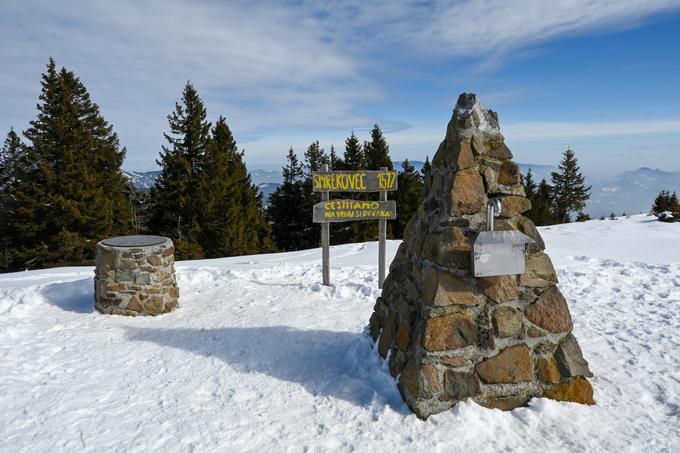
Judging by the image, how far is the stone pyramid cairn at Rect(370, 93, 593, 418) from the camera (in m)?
3.65

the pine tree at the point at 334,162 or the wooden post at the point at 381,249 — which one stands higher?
the pine tree at the point at 334,162

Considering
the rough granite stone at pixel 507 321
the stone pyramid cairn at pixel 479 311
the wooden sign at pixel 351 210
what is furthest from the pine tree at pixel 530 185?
the rough granite stone at pixel 507 321

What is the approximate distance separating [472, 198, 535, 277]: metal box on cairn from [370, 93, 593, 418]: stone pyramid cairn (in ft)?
0.38

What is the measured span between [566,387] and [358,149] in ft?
104

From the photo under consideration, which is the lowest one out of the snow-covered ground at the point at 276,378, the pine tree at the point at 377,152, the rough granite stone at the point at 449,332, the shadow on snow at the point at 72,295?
the snow-covered ground at the point at 276,378

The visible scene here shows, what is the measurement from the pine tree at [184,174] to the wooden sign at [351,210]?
65.6ft

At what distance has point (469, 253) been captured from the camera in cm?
369

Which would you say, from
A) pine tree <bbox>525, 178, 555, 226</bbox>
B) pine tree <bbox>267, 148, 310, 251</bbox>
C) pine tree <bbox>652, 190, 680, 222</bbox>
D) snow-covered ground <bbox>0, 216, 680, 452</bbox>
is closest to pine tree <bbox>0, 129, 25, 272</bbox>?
pine tree <bbox>267, 148, 310, 251</bbox>

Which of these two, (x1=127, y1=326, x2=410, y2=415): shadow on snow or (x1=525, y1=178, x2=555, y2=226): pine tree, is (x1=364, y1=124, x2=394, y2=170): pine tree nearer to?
(x1=525, y1=178, x2=555, y2=226): pine tree

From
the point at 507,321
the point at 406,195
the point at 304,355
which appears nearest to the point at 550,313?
the point at 507,321

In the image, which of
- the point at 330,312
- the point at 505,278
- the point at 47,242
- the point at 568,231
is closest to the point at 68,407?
the point at 330,312

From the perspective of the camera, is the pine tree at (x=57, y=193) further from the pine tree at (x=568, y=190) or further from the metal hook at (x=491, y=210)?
the pine tree at (x=568, y=190)

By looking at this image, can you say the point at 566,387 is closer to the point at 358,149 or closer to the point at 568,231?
the point at 568,231

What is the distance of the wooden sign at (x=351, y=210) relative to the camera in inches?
317
